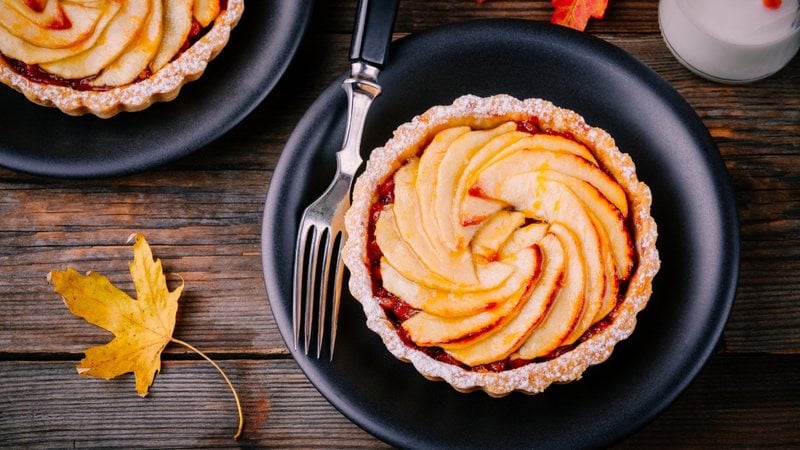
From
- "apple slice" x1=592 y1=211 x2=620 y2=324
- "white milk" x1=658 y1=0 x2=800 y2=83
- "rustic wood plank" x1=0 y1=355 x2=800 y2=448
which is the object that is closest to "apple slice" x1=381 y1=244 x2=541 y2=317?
"apple slice" x1=592 y1=211 x2=620 y2=324

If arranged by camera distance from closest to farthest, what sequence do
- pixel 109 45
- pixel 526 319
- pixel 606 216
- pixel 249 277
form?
1. pixel 526 319
2. pixel 606 216
3. pixel 109 45
4. pixel 249 277

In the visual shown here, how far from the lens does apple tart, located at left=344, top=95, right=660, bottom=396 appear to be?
7.68ft

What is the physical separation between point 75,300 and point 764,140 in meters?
2.63

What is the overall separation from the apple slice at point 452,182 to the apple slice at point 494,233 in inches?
1.8

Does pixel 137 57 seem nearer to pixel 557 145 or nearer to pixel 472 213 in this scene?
pixel 472 213

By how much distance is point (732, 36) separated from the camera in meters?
2.77

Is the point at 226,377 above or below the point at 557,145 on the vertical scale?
below

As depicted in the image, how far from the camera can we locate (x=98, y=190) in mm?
3004

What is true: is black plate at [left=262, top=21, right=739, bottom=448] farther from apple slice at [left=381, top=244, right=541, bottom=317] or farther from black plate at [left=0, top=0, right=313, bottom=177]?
apple slice at [left=381, top=244, right=541, bottom=317]

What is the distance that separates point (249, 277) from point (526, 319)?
1.14 meters

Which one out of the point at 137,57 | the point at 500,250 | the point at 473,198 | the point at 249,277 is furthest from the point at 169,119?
the point at 500,250

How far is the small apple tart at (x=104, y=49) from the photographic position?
106 inches

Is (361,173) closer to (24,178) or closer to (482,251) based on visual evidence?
(482,251)

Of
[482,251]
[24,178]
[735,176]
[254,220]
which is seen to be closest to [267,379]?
[254,220]
